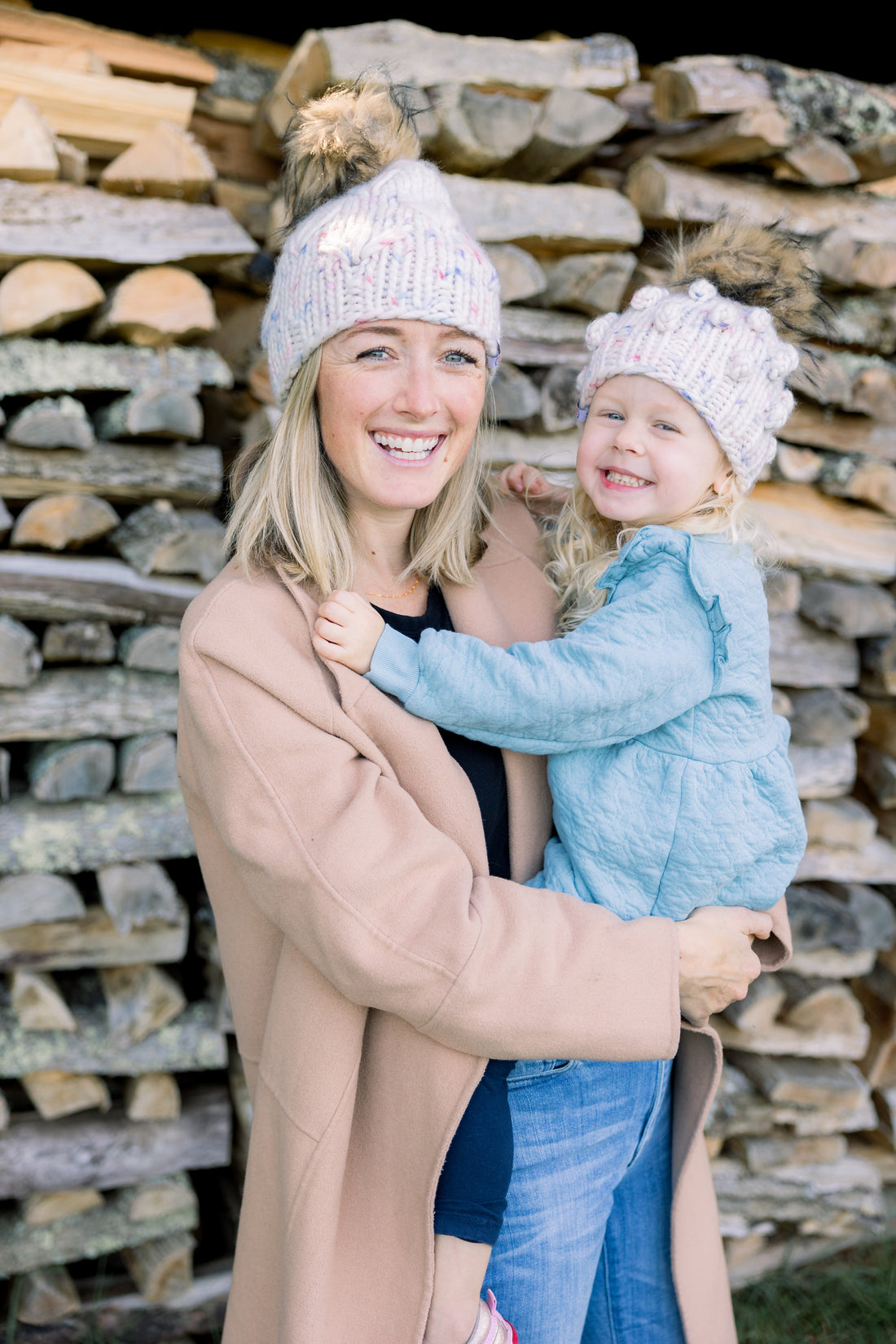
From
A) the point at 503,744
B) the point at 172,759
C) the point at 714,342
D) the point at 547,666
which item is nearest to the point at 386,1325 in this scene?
the point at 503,744

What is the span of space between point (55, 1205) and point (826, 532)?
247cm

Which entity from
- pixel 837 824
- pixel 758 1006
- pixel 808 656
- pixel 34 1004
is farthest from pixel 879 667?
pixel 34 1004

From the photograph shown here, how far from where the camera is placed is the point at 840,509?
9.09 feet

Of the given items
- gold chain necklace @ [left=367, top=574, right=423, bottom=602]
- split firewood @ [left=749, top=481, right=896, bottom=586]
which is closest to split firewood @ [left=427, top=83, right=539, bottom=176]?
split firewood @ [left=749, top=481, right=896, bottom=586]

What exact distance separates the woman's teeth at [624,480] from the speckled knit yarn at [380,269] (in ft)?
0.99

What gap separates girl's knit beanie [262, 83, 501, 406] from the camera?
5.33 feet

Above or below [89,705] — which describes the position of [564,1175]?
below

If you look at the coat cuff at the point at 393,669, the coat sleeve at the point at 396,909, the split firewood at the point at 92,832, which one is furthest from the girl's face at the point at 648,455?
the split firewood at the point at 92,832

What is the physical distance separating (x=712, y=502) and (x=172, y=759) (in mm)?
1281

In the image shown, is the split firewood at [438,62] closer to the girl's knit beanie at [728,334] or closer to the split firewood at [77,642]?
the girl's knit beanie at [728,334]

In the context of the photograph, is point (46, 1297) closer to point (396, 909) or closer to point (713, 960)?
point (396, 909)

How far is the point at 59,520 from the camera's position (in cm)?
230

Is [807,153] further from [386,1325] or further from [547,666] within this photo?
[386,1325]

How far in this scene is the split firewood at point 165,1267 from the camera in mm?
2576
